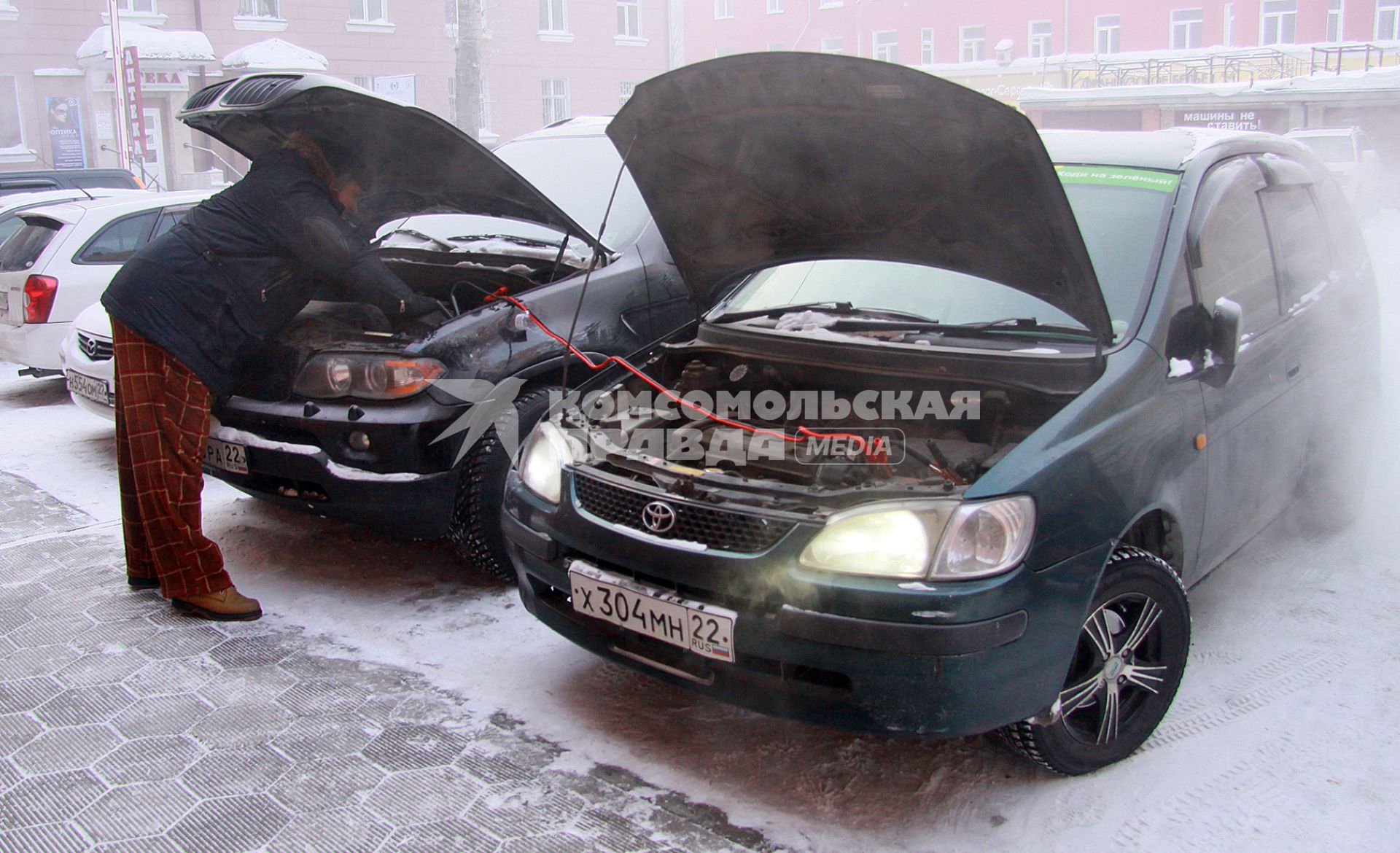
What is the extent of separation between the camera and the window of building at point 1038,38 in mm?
40344

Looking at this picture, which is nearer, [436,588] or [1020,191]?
[1020,191]

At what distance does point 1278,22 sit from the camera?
35.5m

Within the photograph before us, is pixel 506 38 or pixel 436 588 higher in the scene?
pixel 506 38

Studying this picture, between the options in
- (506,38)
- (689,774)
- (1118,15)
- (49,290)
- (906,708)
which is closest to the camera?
(906,708)

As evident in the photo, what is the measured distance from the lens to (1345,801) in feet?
8.86

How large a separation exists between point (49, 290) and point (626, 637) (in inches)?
246

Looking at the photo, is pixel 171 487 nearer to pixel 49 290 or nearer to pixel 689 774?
pixel 689 774

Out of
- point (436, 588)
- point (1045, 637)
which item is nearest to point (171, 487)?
point (436, 588)

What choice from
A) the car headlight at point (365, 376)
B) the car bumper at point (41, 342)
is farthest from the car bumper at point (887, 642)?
the car bumper at point (41, 342)

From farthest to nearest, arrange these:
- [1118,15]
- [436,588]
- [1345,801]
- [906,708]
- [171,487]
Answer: [1118,15]
[436,588]
[171,487]
[1345,801]
[906,708]

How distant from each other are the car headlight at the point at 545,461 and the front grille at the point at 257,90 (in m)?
1.64

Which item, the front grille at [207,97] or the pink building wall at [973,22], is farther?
the pink building wall at [973,22]

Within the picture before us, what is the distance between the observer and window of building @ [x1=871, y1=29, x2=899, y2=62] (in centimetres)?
4391

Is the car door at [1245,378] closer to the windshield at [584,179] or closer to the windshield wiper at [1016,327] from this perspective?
the windshield wiper at [1016,327]
